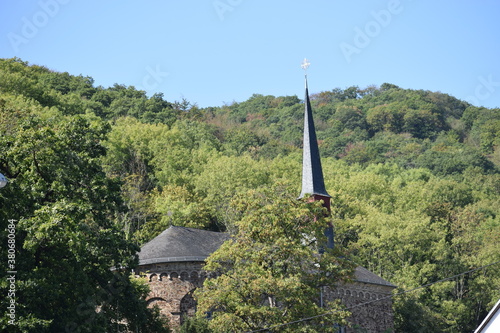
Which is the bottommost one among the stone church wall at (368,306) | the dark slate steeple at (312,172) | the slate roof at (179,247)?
the stone church wall at (368,306)

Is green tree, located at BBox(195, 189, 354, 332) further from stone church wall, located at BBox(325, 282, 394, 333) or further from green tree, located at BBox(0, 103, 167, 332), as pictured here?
stone church wall, located at BBox(325, 282, 394, 333)

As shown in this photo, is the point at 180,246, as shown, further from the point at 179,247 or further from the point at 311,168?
the point at 311,168

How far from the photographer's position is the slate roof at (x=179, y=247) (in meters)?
36.1

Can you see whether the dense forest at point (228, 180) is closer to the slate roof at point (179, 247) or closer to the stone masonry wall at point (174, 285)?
the slate roof at point (179, 247)

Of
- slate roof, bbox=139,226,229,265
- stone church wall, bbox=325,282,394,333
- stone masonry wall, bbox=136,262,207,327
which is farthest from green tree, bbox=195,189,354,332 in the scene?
stone church wall, bbox=325,282,394,333

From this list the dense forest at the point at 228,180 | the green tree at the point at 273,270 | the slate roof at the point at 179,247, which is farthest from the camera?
the slate roof at the point at 179,247

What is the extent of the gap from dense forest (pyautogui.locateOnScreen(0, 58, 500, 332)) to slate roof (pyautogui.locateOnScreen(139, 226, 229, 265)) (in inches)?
62.7

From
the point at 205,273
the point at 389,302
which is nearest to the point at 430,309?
the point at 389,302

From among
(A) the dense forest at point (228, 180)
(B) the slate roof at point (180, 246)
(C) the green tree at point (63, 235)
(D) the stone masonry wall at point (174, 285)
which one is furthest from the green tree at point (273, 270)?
(B) the slate roof at point (180, 246)

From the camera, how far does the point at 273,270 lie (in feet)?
96.2

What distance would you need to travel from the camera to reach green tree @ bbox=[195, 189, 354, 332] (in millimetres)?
28141

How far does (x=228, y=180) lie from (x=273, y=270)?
28.0 metres

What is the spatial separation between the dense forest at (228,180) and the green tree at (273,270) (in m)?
1.75

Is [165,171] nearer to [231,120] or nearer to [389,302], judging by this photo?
[389,302]
